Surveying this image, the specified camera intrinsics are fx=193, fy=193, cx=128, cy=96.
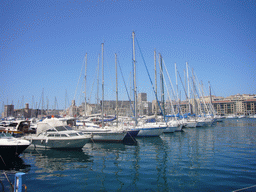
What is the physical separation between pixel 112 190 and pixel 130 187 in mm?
1068

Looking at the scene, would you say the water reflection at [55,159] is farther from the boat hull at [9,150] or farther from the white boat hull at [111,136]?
the white boat hull at [111,136]

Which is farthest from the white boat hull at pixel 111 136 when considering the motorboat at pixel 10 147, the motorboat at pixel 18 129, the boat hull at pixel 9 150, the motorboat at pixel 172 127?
the motorboat at pixel 172 127

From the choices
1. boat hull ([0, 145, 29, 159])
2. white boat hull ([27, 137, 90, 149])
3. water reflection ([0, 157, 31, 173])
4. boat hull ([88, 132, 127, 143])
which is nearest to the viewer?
water reflection ([0, 157, 31, 173])

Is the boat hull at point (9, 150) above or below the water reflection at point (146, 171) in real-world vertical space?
above

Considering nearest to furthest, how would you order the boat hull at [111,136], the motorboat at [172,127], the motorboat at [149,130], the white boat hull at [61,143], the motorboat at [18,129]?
the white boat hull at [61,143], the boat hull at [111,136], the motorboat at [18,129], the motorboat at [149,130], the motorboat at [172,127]

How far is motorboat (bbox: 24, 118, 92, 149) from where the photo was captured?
72.2 ft

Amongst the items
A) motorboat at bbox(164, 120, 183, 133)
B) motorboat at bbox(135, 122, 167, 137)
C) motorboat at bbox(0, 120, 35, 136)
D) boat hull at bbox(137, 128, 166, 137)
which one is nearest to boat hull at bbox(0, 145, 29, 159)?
motorboat at bbox(0, 120, 35, 136)

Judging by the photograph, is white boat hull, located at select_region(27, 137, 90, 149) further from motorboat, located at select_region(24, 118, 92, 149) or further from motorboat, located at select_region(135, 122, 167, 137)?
motorboat, located at select_region(135, 122, 167, 137)

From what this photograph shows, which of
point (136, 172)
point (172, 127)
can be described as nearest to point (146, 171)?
point (136, 172)

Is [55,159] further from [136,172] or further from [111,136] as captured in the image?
[111,136]

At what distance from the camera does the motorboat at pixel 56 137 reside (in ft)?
72.2

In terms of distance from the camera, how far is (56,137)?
22375 mm

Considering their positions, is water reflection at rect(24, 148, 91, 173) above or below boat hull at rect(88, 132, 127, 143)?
below

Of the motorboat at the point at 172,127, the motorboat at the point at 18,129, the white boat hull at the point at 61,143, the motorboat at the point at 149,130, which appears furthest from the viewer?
the motorboat at the point at 172,127
